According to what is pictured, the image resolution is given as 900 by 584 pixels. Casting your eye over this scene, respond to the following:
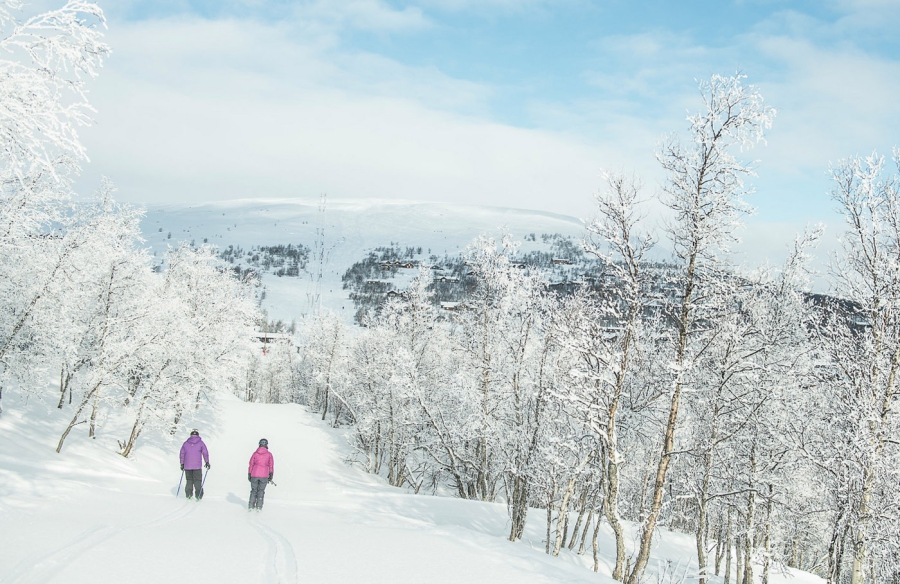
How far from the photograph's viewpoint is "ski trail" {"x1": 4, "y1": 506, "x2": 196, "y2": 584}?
17.3ft

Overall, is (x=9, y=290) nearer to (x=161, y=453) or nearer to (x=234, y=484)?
(x=161, y=453)

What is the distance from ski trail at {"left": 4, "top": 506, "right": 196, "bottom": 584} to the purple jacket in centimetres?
537

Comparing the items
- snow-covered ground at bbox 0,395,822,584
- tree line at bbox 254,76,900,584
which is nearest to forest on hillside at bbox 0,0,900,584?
tree line at bbox 254,76,900,584

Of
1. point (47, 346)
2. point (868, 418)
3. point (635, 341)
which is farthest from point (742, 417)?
point (47, 346)

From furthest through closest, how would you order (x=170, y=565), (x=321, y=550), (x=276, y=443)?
(x=276, y=443) → (x=321, y=550) → (x=170, y=565)

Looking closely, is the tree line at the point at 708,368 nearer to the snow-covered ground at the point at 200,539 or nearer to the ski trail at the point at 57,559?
the snow-covered ground at the point at 200,539

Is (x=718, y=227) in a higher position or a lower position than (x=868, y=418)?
higher

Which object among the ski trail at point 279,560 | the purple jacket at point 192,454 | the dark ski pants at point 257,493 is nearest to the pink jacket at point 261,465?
the dark ski pants at point 257,493

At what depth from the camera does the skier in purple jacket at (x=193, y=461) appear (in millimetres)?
13039

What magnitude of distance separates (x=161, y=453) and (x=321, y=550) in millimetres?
20676

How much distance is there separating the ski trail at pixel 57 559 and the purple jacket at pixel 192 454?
5.37 m

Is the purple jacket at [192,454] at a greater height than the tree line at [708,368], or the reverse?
the tree line at [708,368]

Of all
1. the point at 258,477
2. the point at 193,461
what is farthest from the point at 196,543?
the point at 193,461

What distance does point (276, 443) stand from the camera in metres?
35.1
